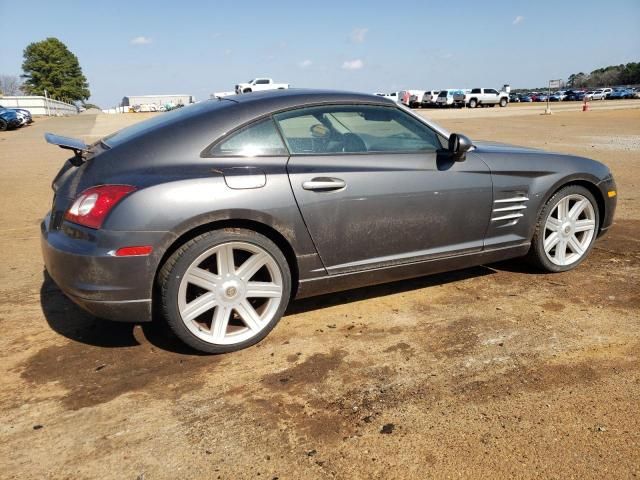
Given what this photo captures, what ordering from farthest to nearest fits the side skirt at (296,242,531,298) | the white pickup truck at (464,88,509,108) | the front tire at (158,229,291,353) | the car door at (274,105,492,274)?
the white pickup truck at (464,88,509,108) → the side skirt at (296,242,531,298) → the car door at (274,105,492,274) → the front tire at (158,229,291,353)

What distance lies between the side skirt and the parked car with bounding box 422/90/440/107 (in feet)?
187

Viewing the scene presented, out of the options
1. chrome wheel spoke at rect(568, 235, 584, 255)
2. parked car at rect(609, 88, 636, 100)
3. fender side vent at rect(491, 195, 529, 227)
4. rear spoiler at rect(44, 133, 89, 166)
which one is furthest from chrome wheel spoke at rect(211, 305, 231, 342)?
parked car at rect(609, 88, 636, 100)

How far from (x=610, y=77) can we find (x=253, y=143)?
163506 mm

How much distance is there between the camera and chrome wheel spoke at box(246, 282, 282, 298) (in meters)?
3.18

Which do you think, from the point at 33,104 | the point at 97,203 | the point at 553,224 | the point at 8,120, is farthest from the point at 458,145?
the point at 33,104

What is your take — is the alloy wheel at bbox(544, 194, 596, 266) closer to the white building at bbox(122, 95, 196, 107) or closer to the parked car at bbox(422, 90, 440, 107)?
the parked car at bbox(422, 90, 440, 107)

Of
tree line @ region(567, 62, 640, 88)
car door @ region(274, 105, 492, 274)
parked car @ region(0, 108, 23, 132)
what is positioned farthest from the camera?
tree line @ region(567, 62, 640, 88)

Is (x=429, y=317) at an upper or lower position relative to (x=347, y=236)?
lower

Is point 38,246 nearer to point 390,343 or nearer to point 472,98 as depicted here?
point 390,343

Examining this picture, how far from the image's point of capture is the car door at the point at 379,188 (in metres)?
3.29

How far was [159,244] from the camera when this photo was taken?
2.87 m

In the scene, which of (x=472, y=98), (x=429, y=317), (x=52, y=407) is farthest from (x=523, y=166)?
(x=472, y=98)

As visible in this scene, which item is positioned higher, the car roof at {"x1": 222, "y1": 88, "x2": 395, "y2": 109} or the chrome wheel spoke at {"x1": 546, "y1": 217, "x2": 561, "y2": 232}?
the car roof at {"x1": 222, "y1": 88, "x2": 395, "y2": 109}

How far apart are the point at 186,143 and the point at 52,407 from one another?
155 centimetres
